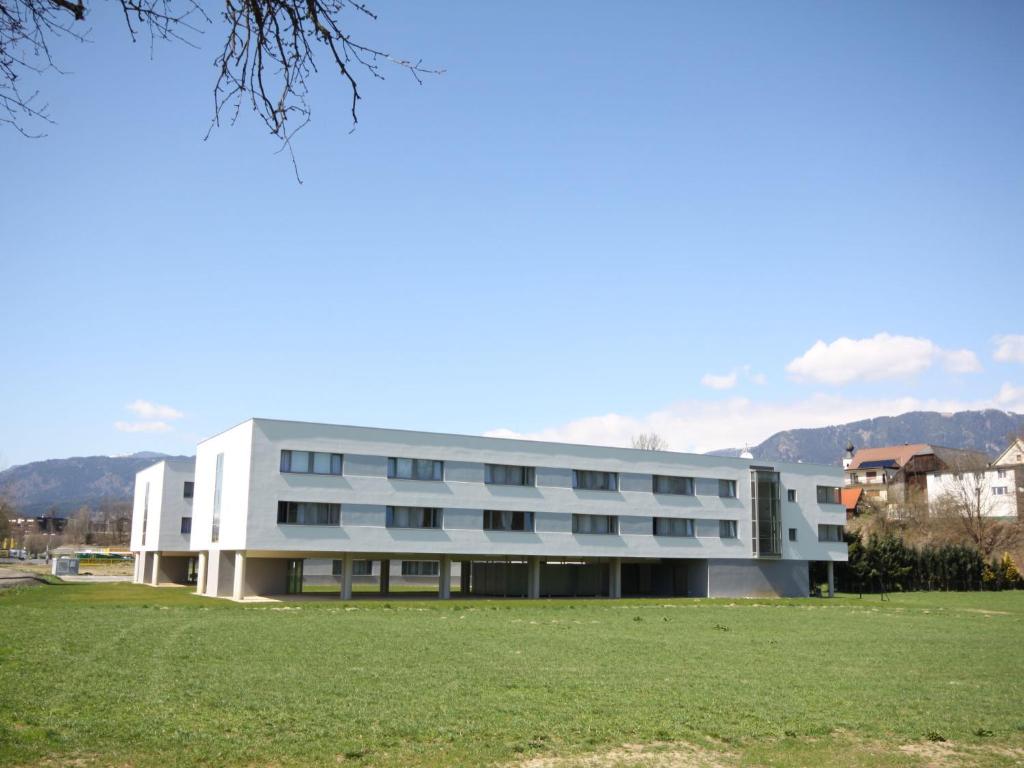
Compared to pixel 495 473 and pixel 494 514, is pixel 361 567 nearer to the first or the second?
pixel 494 514

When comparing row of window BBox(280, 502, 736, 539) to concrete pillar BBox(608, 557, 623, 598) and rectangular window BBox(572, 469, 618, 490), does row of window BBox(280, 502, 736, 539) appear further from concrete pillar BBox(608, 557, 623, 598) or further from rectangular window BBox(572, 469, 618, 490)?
concrete pillar BBox(608, 557, 623, 598)

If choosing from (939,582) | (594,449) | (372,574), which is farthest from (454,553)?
(939,582)

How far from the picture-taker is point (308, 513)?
50.8 m

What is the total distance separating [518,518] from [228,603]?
Answer: 18206mm

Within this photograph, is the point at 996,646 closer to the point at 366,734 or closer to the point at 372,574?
the point at 366,734

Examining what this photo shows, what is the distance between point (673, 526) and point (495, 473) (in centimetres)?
1419

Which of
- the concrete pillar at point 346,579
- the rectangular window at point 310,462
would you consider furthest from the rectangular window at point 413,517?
the rectangular window at point 310,462

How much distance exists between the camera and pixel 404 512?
53.5m

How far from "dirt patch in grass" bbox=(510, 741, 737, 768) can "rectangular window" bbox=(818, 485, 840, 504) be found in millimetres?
61830

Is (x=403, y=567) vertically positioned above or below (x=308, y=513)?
below

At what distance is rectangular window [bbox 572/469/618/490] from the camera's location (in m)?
59.7

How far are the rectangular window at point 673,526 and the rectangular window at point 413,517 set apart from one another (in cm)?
1644

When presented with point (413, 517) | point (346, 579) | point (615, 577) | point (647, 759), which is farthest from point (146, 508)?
point (647, 759)

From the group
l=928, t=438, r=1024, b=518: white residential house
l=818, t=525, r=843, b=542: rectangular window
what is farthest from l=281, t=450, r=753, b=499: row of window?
l=928, t=438, r=1024, b=518: white residential house
